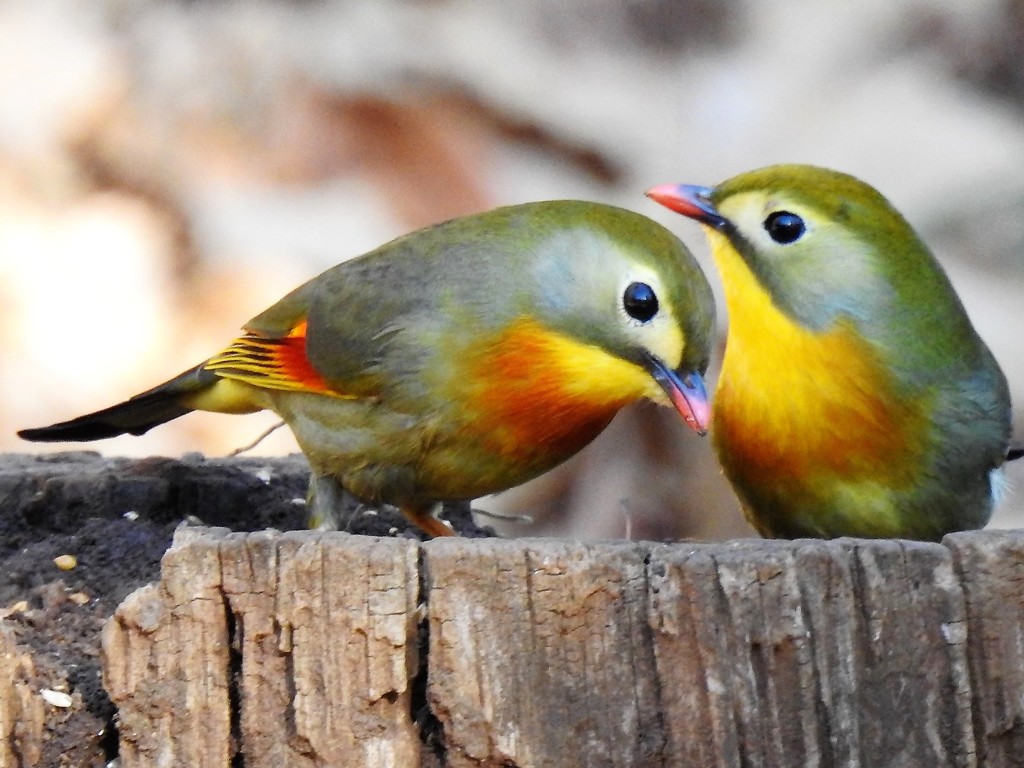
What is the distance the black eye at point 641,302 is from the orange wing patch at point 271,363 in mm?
578

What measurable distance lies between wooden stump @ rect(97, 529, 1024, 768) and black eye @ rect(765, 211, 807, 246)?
27.2 inches

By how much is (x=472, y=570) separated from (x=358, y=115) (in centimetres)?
222

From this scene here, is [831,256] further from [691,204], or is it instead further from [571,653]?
[571,653]

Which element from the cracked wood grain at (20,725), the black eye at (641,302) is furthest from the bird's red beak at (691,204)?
the cracked wood grain at (20,725)

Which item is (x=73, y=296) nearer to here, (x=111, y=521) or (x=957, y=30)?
(x=111, y=521)

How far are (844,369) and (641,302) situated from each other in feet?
Result: 1.00

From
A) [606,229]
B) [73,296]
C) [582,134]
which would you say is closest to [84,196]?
[73,296]

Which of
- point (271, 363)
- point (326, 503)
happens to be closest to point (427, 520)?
point (326, 503)

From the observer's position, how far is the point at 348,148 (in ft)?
11.6

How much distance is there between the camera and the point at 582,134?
11.3ft

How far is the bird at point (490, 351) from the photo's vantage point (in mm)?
2078

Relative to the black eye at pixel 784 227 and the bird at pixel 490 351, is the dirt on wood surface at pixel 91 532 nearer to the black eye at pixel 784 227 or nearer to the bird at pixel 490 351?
the bird at pixel 490 351

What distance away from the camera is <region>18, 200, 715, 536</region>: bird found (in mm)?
2078

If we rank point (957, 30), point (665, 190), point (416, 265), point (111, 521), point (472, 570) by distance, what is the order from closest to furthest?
point (472, 570) < point (111, 521) < point (665, 190) < point (416, 265) < point (957, 30)
